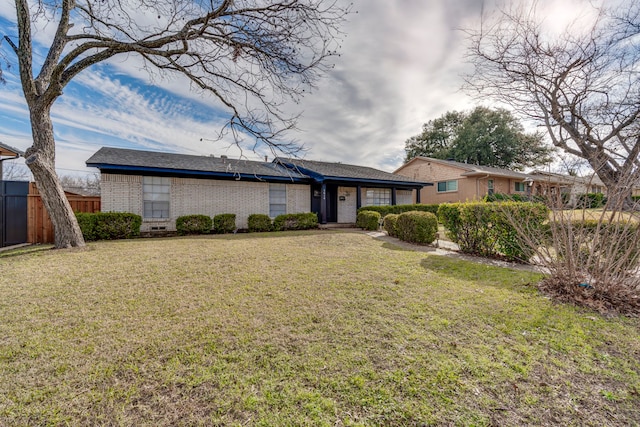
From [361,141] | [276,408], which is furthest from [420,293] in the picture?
[361,141]

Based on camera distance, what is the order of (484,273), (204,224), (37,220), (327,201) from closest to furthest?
(484,273) → (37,220) → (204,224) → (327,201)

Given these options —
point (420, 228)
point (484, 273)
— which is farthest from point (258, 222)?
point (484, 273)

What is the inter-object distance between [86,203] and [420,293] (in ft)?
40.5

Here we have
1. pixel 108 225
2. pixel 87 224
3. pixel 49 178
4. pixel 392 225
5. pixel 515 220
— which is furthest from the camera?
pixel 392 225

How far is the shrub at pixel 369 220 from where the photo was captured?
12.1 metres

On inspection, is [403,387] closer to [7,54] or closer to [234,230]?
[234,230]

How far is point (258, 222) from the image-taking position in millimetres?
11914

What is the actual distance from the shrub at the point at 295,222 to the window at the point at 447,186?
13070mm

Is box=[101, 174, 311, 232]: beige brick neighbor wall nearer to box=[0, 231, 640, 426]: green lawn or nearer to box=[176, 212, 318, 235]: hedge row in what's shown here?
box=[176, 212, 318, 235]: hedge row

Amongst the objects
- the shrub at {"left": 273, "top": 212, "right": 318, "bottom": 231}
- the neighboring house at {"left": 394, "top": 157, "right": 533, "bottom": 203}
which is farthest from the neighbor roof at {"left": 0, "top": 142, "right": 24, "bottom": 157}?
the neighboring house at {"left": 394, "top": 157, "right": 533, "bottom": 203}

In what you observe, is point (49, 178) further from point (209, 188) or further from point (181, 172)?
point (209, 188)

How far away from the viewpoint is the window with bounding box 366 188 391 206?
1641cm

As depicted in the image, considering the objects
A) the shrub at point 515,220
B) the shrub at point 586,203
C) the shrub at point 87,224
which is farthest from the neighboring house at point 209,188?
the shrub at point 586,203

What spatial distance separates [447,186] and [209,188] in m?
17.6
